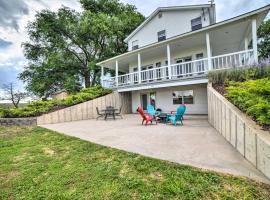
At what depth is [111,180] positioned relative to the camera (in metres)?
2.84

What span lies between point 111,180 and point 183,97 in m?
11.5

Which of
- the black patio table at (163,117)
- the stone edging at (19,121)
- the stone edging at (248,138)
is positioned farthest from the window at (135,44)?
the stone edging at (248,138)

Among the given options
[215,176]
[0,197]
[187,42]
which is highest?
[187,42]

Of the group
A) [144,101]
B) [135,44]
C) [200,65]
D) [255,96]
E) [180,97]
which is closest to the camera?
[255,96]

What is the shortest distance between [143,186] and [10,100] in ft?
90.3

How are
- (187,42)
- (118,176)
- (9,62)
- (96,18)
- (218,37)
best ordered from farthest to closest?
1. (9,62)
2. (96,18)
3. (187,42)
4. (218,37)
5. (118,176)

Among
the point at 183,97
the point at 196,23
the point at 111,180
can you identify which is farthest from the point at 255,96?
the point at 196,23

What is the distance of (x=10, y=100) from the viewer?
2328 centimetres

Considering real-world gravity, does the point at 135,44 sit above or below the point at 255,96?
above

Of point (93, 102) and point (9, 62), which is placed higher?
point (9, 62)

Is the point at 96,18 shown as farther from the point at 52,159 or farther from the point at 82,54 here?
the point at 52,159

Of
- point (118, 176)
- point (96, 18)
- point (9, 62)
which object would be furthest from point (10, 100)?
point (118, 176)

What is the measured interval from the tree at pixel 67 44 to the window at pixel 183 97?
1180 centimetres

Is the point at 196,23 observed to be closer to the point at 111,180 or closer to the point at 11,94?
the point at 111,180
